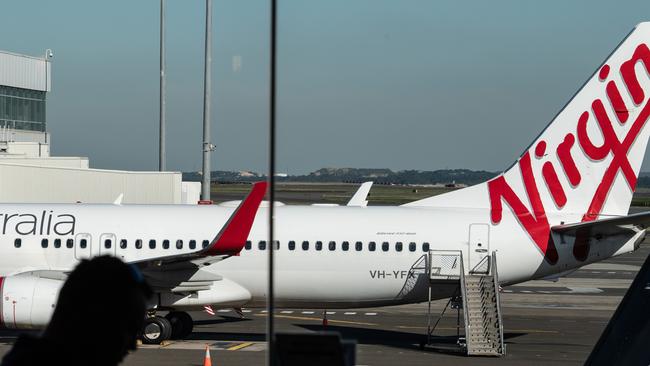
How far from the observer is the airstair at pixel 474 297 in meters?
26.4

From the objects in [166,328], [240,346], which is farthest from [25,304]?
[240,346]

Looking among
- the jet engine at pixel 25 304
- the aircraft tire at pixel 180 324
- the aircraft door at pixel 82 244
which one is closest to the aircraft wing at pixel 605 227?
the aircraft tire at pixel 180 324

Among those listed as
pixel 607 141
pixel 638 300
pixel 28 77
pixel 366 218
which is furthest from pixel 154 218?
pixel 28 77

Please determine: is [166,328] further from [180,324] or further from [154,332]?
[180,324]

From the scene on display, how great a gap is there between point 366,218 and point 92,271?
24.3 meters

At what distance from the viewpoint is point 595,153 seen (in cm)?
2809

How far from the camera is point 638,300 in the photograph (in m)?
10.8

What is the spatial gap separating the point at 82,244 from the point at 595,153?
543 inches

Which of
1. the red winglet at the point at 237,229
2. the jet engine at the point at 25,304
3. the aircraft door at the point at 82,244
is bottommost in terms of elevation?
the jet engine at the point at 25,304

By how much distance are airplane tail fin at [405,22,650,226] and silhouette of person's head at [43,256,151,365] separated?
79.9 feet

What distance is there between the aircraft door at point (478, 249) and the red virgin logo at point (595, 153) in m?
0.67

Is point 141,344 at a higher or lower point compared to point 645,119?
lower

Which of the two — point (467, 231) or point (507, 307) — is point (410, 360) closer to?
point (467, 231)

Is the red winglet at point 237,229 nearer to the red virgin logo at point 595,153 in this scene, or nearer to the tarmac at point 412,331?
the tarmac at point 412,331
